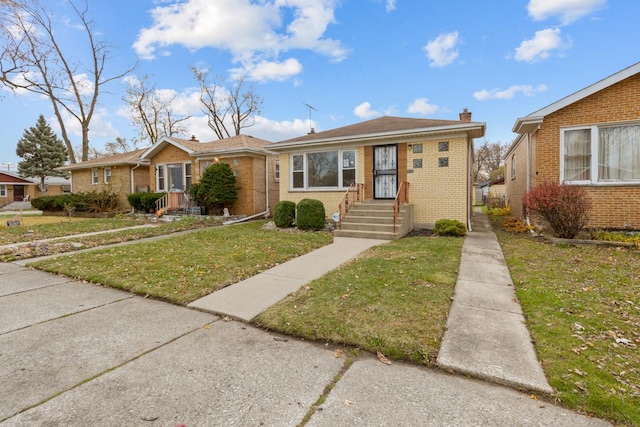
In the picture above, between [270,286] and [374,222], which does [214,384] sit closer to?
[270,286]

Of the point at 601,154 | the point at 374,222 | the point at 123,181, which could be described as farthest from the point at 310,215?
the point at 123,181

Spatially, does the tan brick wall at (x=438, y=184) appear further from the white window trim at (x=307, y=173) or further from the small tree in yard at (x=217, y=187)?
the small tree in yard at (x=217, y=187)

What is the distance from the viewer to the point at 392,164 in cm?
1138

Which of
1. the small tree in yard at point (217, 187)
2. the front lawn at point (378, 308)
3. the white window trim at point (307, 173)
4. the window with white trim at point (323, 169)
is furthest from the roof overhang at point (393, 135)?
the front lawn at point (378, 308)

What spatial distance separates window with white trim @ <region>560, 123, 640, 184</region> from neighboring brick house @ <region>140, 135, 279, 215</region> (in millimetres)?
10489

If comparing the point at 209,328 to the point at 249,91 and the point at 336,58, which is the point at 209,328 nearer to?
the point at 336,58

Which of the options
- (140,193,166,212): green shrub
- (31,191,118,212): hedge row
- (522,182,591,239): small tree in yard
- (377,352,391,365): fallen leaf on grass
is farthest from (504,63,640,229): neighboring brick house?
(31,191,118,212): hedge row

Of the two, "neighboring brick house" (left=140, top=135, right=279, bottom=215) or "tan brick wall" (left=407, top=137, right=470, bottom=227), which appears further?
"neighboring brick house" (left=140, top=135, right=279, bottom=215)

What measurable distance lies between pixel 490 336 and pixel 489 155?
161 ft

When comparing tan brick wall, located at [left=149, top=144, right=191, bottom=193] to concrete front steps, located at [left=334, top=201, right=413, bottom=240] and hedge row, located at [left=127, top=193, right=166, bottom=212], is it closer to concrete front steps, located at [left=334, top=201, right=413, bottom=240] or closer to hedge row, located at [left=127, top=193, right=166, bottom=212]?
hedge row, located at [left=127, top=193, right=166, bottom=212]

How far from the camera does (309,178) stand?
12891mm

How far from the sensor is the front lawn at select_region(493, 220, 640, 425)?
222cm

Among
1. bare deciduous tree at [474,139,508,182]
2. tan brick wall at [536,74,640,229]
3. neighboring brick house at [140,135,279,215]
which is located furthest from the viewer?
bare deciduous tree at [474,139,508,182]

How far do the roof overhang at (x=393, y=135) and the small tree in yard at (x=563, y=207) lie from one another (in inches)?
109
